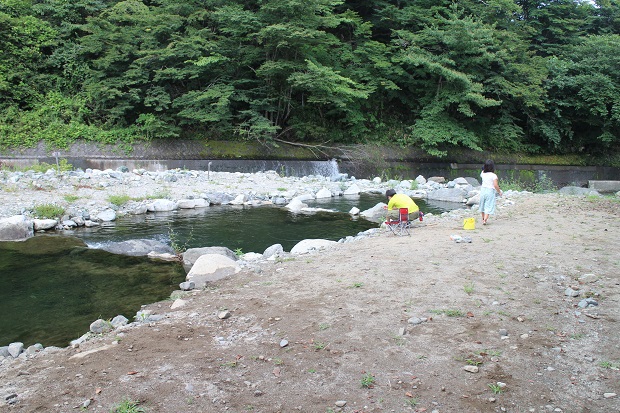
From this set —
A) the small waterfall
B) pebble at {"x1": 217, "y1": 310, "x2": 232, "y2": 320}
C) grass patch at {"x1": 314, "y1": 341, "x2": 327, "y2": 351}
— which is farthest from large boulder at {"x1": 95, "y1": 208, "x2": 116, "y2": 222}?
the small waterfall

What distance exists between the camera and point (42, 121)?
18312mm

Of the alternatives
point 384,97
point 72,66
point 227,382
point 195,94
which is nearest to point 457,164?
point 384,97

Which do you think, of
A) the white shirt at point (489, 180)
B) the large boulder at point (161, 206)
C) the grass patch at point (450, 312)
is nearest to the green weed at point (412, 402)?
the grass patch at point (450, 312)

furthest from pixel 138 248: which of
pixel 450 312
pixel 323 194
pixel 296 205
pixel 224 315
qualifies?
pixel 323 194

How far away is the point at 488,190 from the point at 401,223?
1.74m

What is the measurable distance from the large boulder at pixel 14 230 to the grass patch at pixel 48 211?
815mm

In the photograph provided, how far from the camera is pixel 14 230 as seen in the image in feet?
30.7

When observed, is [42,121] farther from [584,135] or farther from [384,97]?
[584,135]

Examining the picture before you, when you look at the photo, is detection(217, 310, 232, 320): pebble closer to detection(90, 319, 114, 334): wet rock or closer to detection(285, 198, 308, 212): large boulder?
detection(90, 319, 114, 334): wet rock

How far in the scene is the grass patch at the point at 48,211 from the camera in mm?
10500

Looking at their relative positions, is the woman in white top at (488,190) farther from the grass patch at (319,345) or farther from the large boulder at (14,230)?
the large boulder at (14,230)

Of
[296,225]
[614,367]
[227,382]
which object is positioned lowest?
[296,225]

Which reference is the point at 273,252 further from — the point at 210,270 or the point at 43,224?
the point at 43,224

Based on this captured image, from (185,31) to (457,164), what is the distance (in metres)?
14.0
